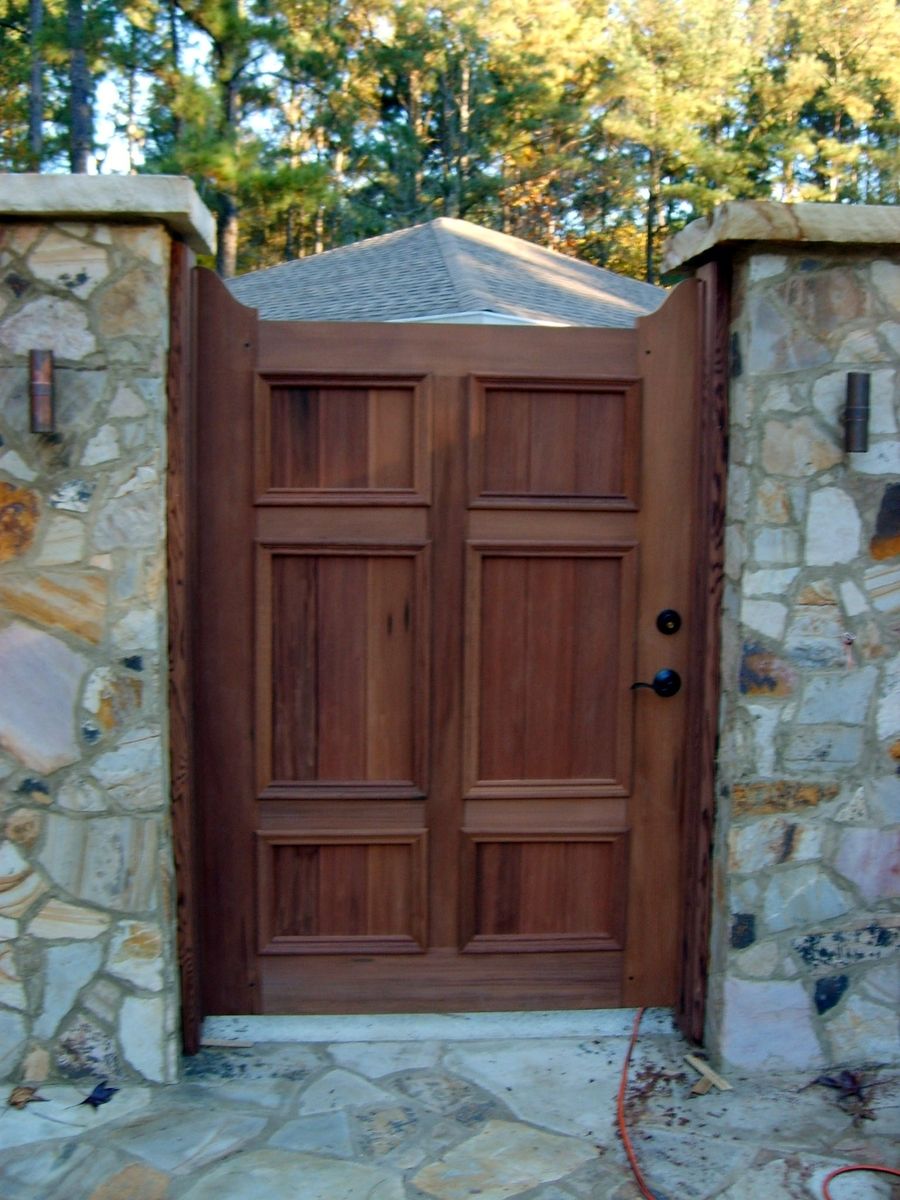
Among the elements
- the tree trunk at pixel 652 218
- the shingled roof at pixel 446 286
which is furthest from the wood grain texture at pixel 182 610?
the tree trunk at pixel 652 218

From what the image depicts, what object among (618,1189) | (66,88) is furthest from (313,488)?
(66,88)

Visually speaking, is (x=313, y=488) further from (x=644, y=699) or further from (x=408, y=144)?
(x=408, y=144)

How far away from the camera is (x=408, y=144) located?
1723 cm

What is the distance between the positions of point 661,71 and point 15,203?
1707cm

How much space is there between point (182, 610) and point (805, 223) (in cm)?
181

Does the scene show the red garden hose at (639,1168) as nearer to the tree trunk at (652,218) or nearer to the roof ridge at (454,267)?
the roof ridge at (454,267)

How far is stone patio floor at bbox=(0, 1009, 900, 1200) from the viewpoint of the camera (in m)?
2.44

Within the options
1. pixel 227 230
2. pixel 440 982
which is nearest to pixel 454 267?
pixel 440 982

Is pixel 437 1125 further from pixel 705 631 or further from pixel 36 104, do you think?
pixel 36 104

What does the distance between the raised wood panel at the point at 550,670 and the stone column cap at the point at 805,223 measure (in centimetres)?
85

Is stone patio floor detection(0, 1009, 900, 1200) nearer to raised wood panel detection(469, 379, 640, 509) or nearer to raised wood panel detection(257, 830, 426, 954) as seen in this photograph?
raised wood panel detection(257, 830, 426, 954)

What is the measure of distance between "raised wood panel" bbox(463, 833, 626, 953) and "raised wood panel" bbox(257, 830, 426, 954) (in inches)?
6.5

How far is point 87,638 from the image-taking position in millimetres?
2721

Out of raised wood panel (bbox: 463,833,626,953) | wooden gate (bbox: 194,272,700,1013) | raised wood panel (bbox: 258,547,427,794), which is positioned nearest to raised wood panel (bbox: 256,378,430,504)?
wooden gate (bbox: 194,272,700,1013)
